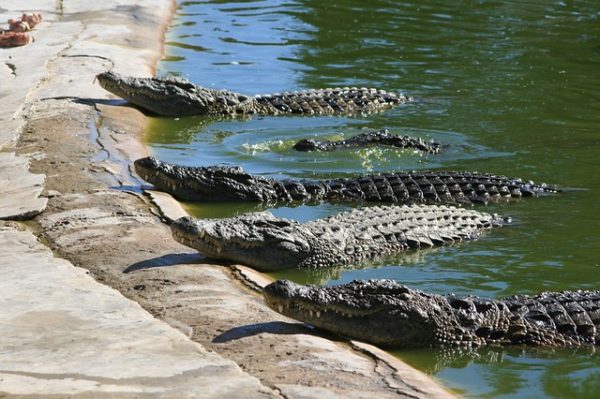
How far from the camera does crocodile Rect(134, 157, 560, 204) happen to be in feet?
30.5

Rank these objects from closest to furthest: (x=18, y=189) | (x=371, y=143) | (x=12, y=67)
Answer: (x=18, y=189)
(x=371, y=143)
(x=12, y=67)

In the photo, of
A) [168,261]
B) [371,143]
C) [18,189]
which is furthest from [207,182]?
[168,261]

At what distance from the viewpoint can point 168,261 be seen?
22.3 ft

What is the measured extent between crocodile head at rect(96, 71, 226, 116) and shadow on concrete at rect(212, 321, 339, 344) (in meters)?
7.03

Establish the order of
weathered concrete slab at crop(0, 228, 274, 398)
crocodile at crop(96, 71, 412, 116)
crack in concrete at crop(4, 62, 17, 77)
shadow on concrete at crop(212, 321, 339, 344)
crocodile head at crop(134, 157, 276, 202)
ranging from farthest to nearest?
1. crack in concrete at crop(4, 62, 17, 77)
2. crocodile at crop(96, 71, 412, 116)
3. crocodile head at crop(134, 157, 276, 202)
4. shadow on concrete at crop(212, 321, 339, 344)
5. weathered concrete slab at crop(0, 228, 274, 398)

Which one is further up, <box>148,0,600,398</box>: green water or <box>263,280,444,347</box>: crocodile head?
<box>263,280,444,347</box>: crocodile head

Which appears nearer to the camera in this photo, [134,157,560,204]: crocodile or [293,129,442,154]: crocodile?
[134,157,560,204]: crocodile

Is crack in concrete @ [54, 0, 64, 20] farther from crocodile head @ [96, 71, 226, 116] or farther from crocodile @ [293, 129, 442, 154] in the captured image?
crocodile @ [293, 129, 442, 154]

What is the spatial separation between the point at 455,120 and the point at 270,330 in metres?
7.23

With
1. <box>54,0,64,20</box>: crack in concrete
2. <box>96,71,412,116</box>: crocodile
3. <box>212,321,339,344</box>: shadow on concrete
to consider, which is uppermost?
<box>212,321,339,344</box>: shadow on concrete

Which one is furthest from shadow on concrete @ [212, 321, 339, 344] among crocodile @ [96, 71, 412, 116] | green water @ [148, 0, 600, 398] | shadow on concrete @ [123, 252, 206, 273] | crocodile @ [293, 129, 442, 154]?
crocodile @ [96, 71, 412, 116]

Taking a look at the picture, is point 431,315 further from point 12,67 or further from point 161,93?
point 12,67

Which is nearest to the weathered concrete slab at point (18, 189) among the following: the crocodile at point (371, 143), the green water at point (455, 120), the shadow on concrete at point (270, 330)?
the green water at point (455, 120)

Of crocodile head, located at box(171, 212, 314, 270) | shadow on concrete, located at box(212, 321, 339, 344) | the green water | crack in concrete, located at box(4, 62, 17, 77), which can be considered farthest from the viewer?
crack in concrete, located at box(4, 62, 17, 77)
